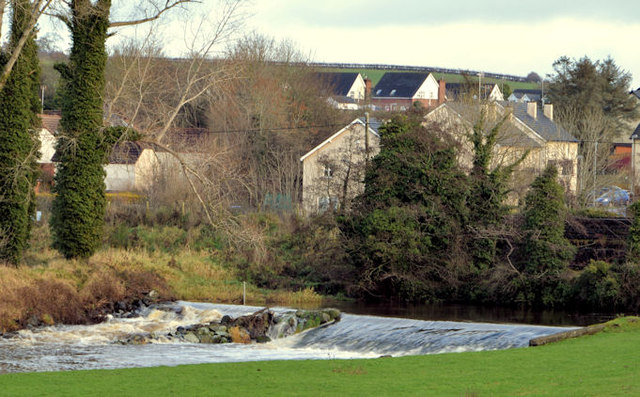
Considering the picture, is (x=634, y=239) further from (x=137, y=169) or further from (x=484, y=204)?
(x=137, y=169)

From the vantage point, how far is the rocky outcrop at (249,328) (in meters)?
27.0

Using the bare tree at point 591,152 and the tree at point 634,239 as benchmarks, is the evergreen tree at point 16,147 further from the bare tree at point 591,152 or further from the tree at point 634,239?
the bare tree at point 591,152

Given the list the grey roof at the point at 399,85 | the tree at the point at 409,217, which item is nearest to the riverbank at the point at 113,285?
the tree at the point at 409,217

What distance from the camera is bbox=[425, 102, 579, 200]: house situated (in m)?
43.3

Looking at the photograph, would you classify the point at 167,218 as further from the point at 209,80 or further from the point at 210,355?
the point at 210,355

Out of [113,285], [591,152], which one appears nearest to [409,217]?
[113,285]

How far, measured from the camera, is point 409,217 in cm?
3522

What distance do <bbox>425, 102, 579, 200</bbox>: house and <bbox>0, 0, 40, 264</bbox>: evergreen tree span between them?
1851 centimetres

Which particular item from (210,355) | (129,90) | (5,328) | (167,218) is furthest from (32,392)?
(167,218)

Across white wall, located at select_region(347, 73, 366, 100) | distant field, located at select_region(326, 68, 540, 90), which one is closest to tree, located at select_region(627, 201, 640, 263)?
white wall, located at select_region(347, 73, 366, 100)

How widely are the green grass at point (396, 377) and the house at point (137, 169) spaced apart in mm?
34751

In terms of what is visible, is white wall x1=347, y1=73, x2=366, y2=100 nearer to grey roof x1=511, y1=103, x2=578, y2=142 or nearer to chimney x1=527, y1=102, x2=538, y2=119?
grey roof x1=511, y1=103, x2=578, y2=142

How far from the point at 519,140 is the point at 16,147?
1106 inches

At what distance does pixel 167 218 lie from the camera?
47156 mm
